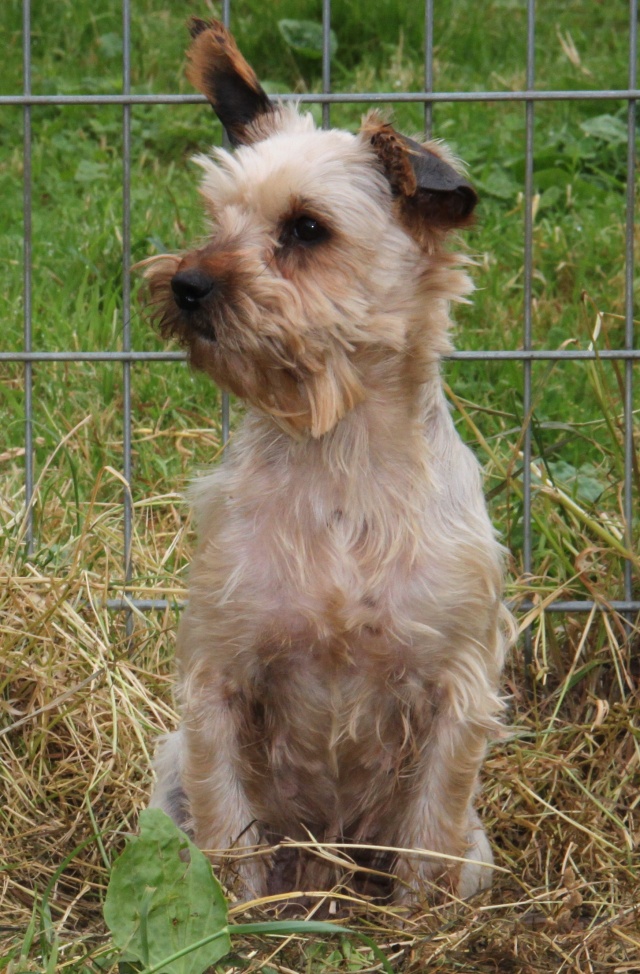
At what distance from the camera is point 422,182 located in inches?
97.0

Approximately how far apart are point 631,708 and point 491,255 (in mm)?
2164

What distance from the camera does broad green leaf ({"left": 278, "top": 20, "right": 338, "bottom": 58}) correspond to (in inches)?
248

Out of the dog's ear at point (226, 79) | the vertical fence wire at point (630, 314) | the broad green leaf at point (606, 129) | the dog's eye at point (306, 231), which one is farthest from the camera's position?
the broad green leaf at point (606, 129)

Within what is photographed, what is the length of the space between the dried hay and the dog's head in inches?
36.0

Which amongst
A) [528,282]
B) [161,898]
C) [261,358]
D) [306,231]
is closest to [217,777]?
[161,898]

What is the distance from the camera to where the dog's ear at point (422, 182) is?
2455 millimetres

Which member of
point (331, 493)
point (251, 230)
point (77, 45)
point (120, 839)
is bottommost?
point (120, 839)

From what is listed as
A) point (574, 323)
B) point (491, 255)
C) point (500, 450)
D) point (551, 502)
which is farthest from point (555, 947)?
point (491, 255)

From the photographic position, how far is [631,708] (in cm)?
333

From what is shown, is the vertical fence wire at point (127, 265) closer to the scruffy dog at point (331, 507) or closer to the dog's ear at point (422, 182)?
the scruffy dog at point (331, 507)

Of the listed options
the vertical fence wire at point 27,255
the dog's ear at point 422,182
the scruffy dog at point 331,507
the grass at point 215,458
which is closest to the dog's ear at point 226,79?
the scruffy dog at point 331,507

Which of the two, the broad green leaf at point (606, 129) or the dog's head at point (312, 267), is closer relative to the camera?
the dog's head at point (312, 267)

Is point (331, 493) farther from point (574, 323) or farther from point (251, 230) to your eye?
point (574, 323)

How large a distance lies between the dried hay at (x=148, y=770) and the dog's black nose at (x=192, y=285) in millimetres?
986
